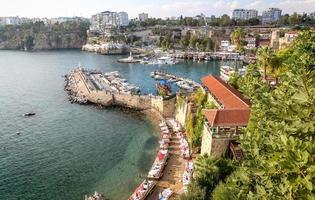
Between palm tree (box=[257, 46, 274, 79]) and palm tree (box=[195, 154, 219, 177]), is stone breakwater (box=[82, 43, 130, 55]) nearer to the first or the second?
palm tree (box=[257, 46, 274, 79])

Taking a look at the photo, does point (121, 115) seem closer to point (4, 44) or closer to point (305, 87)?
point (305, 87)

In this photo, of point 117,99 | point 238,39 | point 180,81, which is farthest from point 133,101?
point 238,39

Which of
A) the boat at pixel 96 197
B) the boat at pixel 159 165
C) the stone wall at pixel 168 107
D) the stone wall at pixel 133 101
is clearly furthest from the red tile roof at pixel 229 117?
the stone wall at pixel 133 101

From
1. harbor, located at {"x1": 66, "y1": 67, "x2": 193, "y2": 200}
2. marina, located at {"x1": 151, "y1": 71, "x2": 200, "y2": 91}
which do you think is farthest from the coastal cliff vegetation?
harbor, located at {"x1": 66, "y1": 67, "x2": 193, "y2": 200}

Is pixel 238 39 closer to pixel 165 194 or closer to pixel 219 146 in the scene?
pixel 219 146

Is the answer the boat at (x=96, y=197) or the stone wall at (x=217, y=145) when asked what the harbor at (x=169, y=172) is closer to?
the boat at (x=96, y=197)

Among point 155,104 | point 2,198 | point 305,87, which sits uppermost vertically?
point 305,87

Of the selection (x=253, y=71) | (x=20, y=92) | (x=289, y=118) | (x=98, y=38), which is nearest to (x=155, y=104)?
(x=253, y=71)
